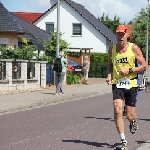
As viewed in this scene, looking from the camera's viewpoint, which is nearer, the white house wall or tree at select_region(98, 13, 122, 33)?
the white house wall

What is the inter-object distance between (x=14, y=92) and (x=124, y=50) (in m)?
14.0

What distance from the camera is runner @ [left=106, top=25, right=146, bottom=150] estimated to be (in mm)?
8141

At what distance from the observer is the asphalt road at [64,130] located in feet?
28.7

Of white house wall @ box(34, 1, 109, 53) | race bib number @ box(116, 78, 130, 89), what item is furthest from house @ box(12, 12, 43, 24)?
race bib number @ box(116, 78, 130, 89)

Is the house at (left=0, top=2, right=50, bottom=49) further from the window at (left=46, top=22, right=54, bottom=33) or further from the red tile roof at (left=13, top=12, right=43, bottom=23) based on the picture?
the red tile roof at (left=13, top=12, right=43, bottom=23)

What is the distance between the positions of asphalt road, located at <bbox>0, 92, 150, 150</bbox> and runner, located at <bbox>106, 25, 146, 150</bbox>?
68 centimetres

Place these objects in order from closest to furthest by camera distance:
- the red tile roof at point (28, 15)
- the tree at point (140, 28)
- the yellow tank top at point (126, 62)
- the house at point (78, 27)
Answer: the yellow tank top at point (126, 62) < the house at point (78, 27) < the tree at point (140, 28) < the red tile roof at point (28, 15)

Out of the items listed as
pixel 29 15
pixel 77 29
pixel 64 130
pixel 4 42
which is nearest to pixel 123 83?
pixel 64 130

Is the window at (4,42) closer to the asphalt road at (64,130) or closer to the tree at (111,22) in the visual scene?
the asphalt road at (64,130)

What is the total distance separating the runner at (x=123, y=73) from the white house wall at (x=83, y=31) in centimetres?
4500

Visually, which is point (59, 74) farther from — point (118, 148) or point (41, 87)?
point (118, 148)

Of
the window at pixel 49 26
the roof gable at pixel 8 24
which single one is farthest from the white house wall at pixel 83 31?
the roof gable at pixel 8 24

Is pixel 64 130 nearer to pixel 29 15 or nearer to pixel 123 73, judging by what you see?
pixel 123 73

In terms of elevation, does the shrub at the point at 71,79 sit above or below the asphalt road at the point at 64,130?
above
